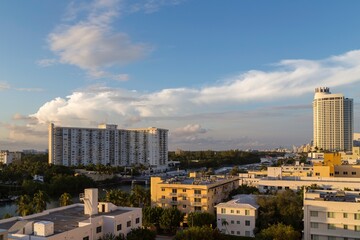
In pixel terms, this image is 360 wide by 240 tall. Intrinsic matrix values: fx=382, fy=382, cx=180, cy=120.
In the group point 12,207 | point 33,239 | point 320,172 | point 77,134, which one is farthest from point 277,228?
point 77,134

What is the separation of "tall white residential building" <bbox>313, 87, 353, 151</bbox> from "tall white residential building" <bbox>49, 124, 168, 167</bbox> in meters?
48.1

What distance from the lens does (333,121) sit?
→ 117 metres

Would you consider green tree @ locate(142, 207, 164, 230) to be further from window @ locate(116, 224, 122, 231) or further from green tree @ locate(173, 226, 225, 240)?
window @ locate(116, 224, 122, 231)

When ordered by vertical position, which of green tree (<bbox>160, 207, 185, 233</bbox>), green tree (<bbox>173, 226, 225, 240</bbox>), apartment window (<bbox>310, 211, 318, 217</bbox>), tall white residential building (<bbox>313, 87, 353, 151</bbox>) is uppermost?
tall white residential building (<bbox>313, 87, 353, 151</bbox>)

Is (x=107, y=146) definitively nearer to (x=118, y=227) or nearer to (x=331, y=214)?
(x=118, y=227)

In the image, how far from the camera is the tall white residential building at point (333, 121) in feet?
380

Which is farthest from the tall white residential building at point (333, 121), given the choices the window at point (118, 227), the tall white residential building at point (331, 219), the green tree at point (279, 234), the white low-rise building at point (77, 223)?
the window at point (118, 227)

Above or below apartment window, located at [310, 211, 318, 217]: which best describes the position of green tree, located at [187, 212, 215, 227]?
below

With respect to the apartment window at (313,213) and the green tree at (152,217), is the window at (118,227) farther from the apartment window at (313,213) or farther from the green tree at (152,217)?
the apartment window at (313,213)

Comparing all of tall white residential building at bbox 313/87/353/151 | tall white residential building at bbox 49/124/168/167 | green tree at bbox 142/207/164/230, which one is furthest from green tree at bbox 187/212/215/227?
tall white residential building at bbox 313/87/353/151

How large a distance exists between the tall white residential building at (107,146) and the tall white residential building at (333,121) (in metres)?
48.1

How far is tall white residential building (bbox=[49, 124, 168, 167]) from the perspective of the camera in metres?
96.8

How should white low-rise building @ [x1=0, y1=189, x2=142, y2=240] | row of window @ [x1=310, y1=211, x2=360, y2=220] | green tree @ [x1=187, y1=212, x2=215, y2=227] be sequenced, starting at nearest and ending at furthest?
1. white low-rise building @ [x1=0, y1=189, x2=142, y2=240]
2. row of window @ [x1=310, y1=211, x2=360, y2=220]
3. green tree @ [x1=187, y1=212, x2=215, y2=227]

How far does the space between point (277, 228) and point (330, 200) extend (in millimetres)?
3654
